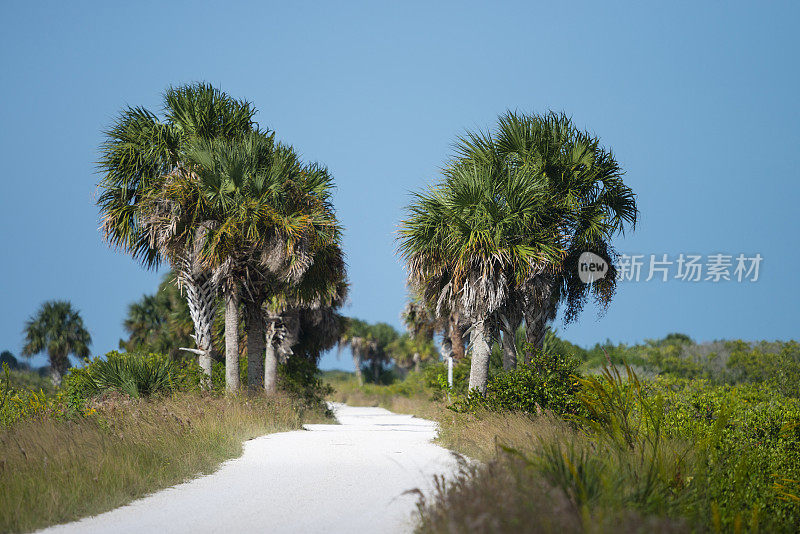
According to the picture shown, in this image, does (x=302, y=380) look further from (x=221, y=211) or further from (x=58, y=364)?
(x=58, y=364)

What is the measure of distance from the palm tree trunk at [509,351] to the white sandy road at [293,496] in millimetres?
6056

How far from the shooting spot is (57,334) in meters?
47.3

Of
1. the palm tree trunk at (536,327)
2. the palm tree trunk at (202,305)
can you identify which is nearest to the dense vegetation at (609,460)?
the palm tree trunk at (536,327)

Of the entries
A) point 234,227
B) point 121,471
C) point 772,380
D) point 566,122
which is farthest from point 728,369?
point 121,471

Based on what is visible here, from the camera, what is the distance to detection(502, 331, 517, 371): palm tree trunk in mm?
18016

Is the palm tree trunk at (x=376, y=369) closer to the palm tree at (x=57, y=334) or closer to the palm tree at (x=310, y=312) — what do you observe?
the palm tree at (x=57, y=334)

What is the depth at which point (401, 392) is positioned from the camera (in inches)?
1881

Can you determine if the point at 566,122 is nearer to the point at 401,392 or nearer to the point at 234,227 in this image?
the point at 234,227

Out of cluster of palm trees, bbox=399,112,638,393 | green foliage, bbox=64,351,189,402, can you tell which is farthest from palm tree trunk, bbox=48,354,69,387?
cluster of palm trees, bbox=399,112,638,393

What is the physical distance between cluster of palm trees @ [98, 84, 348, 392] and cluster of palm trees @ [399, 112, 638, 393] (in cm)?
381

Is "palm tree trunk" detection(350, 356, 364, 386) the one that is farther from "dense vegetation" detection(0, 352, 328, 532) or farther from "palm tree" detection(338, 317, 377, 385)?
"dense vegetation" detection(0, 352, 328, 532)

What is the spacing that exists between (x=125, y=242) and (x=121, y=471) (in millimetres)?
13095

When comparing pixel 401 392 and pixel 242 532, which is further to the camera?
pixel 401 392

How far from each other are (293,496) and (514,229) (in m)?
9.84
